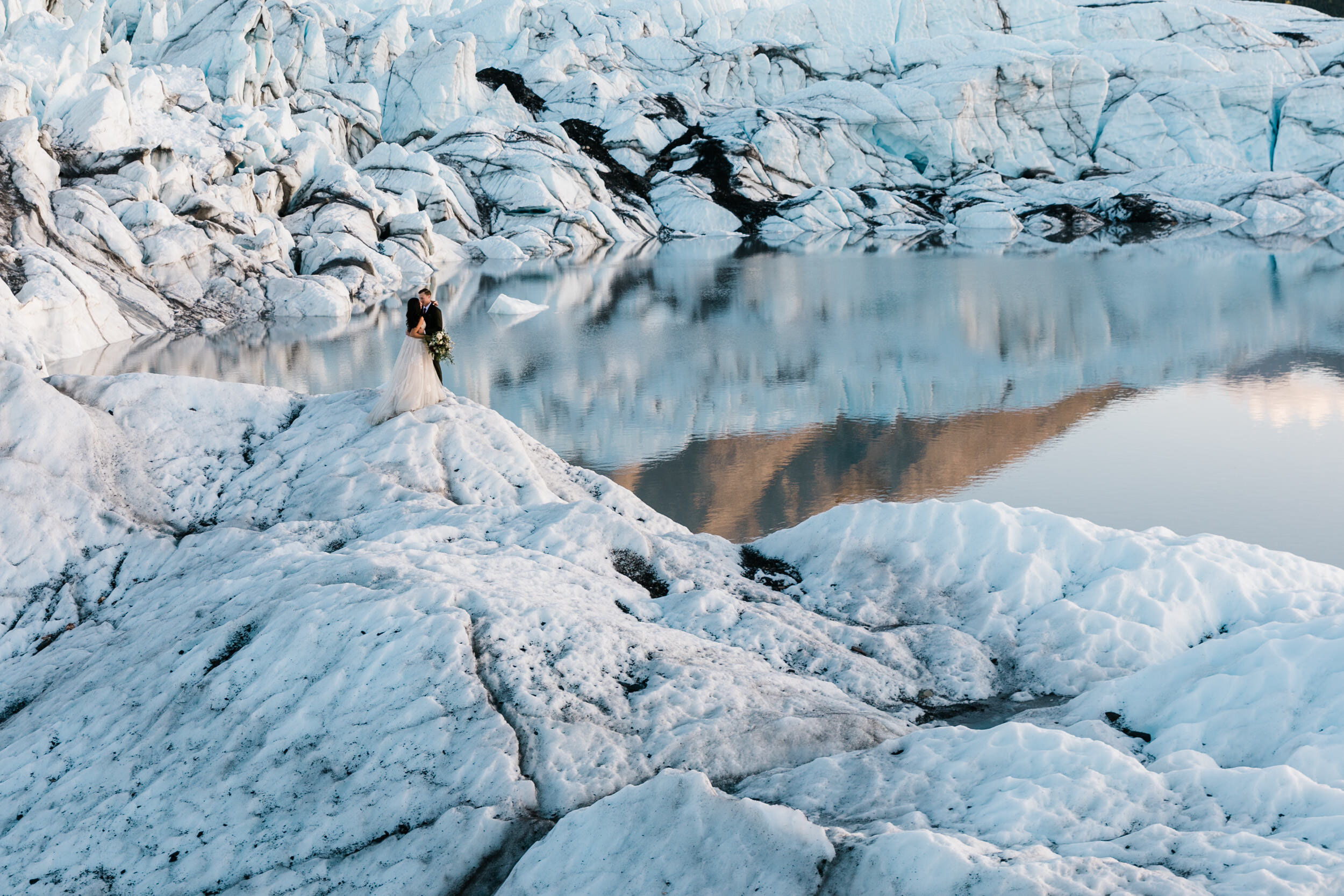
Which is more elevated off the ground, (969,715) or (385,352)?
(969,715)

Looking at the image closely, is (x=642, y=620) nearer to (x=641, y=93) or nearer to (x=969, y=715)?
(x=969, y=715)

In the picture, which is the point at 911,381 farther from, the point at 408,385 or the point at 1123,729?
the point at 1123,729

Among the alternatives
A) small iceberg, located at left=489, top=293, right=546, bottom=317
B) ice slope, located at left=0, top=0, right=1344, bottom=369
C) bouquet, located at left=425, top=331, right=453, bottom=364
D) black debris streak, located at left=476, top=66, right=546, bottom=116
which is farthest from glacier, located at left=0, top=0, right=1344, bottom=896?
black debris streak, located at left=476, top=66, right=546, bottom=116

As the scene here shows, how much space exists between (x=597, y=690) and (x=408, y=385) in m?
5.22

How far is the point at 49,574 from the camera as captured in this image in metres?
7.42

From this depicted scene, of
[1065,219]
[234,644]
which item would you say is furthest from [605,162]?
[234,644]

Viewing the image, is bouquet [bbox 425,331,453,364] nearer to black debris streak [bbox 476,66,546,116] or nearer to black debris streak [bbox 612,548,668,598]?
black debris streak [bbox 612,548,668,598]

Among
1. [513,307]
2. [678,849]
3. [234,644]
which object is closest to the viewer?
[678,849]

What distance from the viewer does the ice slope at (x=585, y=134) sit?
31.9 m

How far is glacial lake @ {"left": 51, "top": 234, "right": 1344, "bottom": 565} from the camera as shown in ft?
46.9

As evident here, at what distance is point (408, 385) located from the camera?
980cm

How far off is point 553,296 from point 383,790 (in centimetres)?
3270

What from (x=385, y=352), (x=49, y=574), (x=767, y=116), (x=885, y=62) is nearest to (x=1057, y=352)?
(x=385, y=352)

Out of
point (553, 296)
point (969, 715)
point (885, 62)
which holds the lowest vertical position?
point (553, 296)
